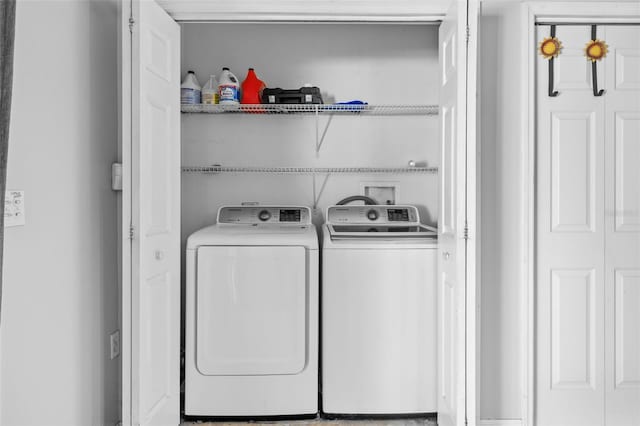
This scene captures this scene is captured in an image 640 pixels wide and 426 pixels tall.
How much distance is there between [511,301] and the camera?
6.98 feet

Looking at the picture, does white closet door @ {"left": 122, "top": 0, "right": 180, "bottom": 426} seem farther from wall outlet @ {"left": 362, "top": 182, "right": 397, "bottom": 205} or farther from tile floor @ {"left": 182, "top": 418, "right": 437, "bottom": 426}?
wall outlet @ {"left": 362, "top": 182, "right": 397, "bottom": 205}

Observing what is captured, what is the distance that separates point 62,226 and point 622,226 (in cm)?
250

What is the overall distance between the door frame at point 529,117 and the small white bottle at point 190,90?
177cm

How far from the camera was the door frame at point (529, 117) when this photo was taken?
2092 mm

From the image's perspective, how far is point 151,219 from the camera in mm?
1899

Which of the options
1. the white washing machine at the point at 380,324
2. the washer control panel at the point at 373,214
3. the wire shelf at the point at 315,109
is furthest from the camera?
the washer control panel at the point at 373,214

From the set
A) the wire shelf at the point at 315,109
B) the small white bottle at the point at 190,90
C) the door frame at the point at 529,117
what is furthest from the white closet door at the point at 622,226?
the small white bottle at the point at 190,90

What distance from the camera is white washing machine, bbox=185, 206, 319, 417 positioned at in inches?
85.7

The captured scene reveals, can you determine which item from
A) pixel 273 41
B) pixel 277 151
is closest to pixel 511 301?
pixel 277 151

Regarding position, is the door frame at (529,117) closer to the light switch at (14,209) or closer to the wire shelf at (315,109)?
the wire shelf at (315,109)

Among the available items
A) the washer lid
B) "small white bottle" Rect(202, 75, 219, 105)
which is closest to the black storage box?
"small white bottle" Rect(202, 75, 219, 105)

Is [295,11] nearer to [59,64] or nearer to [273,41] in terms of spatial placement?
[273,41]

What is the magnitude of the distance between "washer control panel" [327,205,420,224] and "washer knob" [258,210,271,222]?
365 mm

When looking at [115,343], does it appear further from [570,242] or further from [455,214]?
[570,242]
